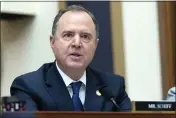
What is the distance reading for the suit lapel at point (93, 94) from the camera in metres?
1.98

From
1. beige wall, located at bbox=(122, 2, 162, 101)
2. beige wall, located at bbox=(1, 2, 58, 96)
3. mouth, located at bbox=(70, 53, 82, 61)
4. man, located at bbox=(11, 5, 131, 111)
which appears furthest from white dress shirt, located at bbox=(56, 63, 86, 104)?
beige wall, located at bbox=(1, 2, 58, 96)

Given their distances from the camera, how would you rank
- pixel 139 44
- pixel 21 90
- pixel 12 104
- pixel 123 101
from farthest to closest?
pixel 139 44
pixel 123 101
pixel 21 90
pixel 12 104

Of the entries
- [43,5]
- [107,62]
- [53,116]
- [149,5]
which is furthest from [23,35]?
[53,116]

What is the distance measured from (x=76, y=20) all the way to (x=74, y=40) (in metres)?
0.08

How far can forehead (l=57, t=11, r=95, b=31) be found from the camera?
6.53ft

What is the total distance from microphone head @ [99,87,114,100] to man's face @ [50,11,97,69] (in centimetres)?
11

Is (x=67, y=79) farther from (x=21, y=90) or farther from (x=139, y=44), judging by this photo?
(x=139, y=44)

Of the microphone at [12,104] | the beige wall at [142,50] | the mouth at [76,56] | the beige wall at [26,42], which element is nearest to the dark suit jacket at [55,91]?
the mouth at [76,56]

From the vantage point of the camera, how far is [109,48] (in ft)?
15.9

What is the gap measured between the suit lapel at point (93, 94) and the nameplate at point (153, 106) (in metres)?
0.13

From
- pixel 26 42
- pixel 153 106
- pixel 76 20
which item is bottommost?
pixel 153 106

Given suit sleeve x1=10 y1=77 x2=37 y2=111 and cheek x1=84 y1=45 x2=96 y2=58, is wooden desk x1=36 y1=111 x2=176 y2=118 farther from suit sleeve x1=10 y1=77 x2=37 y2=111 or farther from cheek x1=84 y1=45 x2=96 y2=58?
cheek x1=84 y1=45 x2=96 y2=58

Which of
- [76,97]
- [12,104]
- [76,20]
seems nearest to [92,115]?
[12,104]

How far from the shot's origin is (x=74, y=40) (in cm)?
197
